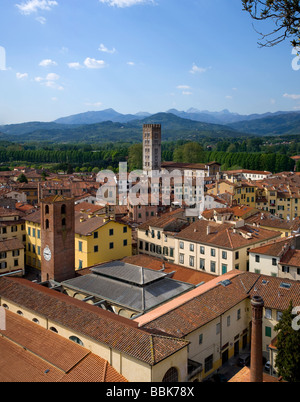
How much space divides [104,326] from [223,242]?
17.9 meters

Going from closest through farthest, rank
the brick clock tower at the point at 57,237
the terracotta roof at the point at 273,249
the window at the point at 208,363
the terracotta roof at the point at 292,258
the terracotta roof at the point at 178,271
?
the window at the point at 208,363 → the brick clock tower at the point at 57,237 → the terracotta roof at the point at 292,258 → the terracotta roof at the point at 178,271 → the terracotta roof at the point at 273,249

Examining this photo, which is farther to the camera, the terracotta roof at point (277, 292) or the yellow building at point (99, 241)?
the yellow building at point (99, 241)

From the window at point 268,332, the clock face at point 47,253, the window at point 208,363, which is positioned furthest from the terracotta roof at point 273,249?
the clock face at point 47,253

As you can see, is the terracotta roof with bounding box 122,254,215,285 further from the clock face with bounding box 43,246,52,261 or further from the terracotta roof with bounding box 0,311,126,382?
the terracotta roof with bounding box 0,311,126,382

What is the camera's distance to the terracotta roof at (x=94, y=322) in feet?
55.1

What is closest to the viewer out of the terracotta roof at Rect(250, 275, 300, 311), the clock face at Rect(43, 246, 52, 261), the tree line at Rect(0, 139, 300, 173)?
the terracotta roof at Rect(250, 275, 300, 311)

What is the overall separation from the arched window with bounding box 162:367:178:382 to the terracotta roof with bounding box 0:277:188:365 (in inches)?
41.3

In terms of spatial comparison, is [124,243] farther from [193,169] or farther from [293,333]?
[193,169]

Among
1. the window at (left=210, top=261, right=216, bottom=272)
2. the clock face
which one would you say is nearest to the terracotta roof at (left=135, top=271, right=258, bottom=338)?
the window at (left=210, top=261, right=216, bottom=272)

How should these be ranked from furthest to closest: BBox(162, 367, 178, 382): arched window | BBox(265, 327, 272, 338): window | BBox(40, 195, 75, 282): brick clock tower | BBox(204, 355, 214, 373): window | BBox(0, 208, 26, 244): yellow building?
BBox(0, 208, 26, 244): yellow building → BBox(40, 195, 75, 282): brick clock tower → BBox(265, 327, 272, 338): window → BBox(204, 355, 214, 373): window → BBox(162, 367, 178, 382): arched window

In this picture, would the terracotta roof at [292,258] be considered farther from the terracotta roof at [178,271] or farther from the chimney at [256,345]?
the chimney at [256,345]

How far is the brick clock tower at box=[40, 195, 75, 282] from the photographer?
29359 millimetres

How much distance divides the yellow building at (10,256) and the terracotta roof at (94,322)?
40.2 feet

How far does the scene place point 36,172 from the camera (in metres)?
109
